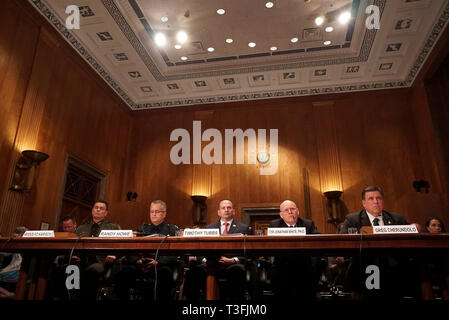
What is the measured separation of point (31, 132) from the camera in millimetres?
5207

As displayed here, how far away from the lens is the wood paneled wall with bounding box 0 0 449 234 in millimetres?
5363

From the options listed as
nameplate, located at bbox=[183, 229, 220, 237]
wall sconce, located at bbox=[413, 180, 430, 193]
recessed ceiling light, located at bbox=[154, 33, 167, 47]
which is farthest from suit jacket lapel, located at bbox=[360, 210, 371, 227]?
recessed ceiling light, located at bbox=[154, 33, 167, 47]

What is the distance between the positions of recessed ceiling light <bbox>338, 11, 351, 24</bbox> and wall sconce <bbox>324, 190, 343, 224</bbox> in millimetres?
3303

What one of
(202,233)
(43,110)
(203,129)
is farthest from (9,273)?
(203,129)

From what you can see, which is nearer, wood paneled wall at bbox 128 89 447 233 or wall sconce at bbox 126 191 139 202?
wood paneled wall at bbox 128 89 447 233

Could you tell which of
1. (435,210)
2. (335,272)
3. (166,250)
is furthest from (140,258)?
(435,210)

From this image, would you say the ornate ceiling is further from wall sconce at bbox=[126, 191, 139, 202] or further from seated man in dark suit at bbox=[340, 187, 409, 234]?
seated man in dark suit at bbox=[340, 187, 409, 234]

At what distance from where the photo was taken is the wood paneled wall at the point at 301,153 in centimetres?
703

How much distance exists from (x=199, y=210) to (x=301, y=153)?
8.80 feet

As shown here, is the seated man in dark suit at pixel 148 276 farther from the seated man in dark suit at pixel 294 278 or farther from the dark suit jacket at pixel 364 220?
the dark suit jacket at pixel 364 220

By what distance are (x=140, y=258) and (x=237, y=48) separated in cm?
493

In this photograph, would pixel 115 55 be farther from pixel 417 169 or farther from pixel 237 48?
pixel 417 169

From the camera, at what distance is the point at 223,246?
7.02 feet

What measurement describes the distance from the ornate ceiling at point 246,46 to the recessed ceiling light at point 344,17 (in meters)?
0.06
